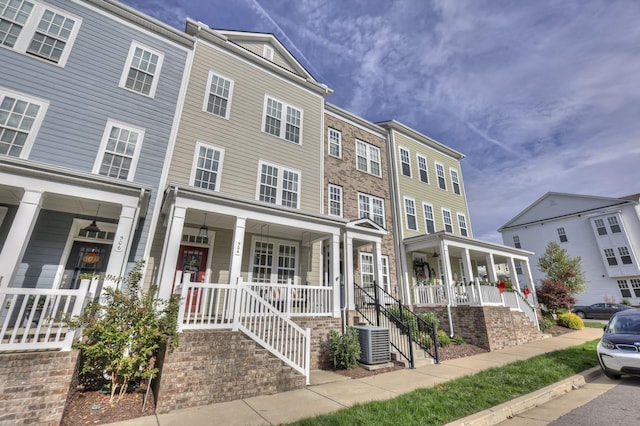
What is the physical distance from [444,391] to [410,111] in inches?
653

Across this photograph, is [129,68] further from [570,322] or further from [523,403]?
[570,322]

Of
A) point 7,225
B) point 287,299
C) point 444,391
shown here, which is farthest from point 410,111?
point 7,225

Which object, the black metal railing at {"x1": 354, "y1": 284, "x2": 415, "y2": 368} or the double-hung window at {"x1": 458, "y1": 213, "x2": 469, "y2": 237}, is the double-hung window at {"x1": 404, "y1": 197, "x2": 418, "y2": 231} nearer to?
the double-hung window at {"x1": 458, "y1": 213, "x2": 469, "y2": 237}

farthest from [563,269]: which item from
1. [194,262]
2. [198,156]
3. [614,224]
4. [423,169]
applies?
[198,156]

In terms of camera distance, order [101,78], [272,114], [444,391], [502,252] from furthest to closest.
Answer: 1. [502,252]
2. [272,114]
3. [101,78]
4. [444,391]

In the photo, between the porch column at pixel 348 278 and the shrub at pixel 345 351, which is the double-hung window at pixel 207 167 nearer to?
the porch column at pixel 348 278

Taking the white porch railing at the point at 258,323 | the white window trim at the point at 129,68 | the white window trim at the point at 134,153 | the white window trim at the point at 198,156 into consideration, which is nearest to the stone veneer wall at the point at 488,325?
the white porch railing at the point at 258,323

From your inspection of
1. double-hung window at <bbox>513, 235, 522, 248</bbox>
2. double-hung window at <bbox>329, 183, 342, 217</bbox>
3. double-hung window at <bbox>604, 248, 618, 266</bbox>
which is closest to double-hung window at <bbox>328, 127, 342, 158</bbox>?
double-hung window at <bbox>329, 183, 342, 217</bbox>

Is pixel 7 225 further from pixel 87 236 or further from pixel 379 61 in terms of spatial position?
pixel 379 61

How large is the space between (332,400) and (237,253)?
160 inches

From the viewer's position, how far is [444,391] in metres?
5.48

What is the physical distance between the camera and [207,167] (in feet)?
31.6

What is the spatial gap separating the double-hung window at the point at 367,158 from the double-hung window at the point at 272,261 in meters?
6.50

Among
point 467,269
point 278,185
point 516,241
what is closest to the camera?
point 278,185
